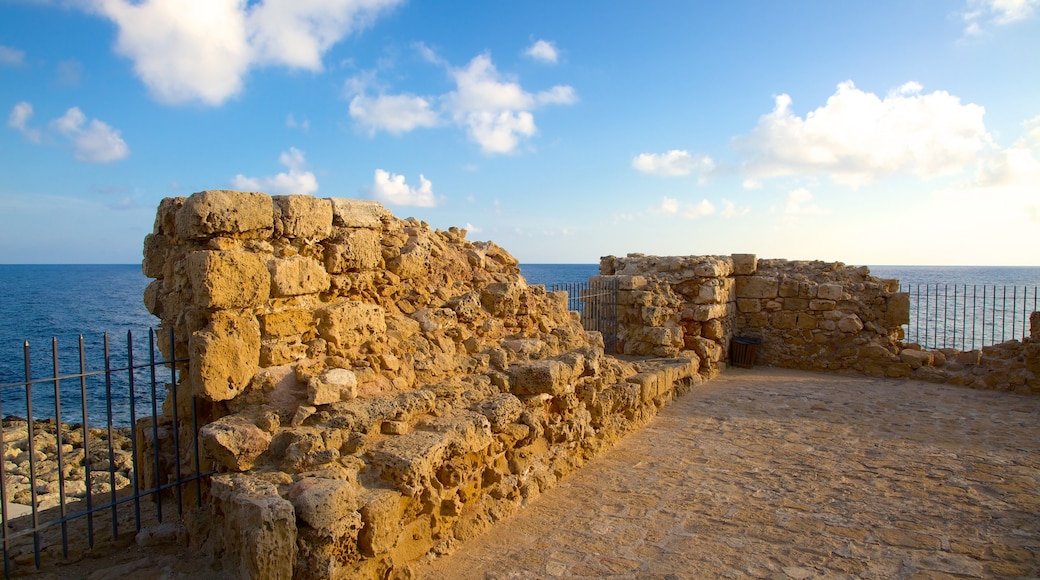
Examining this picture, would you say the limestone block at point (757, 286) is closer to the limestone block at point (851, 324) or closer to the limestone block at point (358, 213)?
the limestone block at point (851, 324)

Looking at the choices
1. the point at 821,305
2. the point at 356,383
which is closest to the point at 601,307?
the point at 821,305

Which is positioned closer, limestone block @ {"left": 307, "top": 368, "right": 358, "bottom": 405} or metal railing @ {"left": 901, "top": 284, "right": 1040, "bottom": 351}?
limestone block @ {"left": 307, "top": 368, "right": 358, "bottom": 405}

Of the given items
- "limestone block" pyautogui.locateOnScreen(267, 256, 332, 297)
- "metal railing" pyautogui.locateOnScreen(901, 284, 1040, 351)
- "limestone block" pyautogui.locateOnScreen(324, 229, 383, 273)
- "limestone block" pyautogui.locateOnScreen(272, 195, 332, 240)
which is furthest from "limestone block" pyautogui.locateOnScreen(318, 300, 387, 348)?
"metal railing" pyautogui.locateOnScreen(901, 284, 1040, 351)

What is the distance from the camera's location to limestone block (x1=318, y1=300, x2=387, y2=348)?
4.51 metres

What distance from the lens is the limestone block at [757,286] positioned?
12.0 metres

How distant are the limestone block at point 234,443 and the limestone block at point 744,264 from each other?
10.7 m

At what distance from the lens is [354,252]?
4895 mm

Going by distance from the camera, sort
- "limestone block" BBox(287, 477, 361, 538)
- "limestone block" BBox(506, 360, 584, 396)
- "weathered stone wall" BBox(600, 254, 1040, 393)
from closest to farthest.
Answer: "limestone block" BBox(287, 477, 361, 538) → "limestone block" BBox(506, 360, 584, 396) → "weathered stone wall" BBox(600, 254, 1040, 393)

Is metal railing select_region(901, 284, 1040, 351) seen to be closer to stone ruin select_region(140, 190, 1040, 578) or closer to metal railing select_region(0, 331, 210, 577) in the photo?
stone ruin select_region(140, 190, 1040, 578)

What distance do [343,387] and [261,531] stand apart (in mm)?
1313

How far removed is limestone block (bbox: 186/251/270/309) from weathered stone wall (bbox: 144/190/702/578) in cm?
1

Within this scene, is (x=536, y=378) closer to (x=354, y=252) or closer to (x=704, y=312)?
(x=354, y=252)

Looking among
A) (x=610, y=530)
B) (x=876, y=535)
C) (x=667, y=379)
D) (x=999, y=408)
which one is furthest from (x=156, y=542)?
(x=999, y=408)

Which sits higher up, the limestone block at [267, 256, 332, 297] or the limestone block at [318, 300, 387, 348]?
the limestone block at [267, 256, 332, 297]
